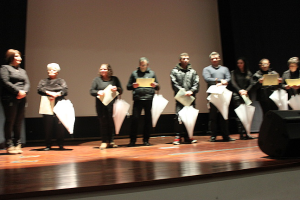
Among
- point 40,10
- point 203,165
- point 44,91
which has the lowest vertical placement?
point 203,165

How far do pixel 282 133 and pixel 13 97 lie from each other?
136 inches

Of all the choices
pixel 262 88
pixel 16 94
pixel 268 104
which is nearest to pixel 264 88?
pixel 262 88

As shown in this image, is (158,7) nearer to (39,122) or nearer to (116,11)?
(116,11)

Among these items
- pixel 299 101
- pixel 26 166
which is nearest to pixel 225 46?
pixel 299 101

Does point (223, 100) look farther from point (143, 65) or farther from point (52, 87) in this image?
point (52, 87)

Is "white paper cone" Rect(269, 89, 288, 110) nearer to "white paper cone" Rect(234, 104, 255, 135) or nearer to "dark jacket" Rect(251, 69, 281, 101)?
"dark jacket" Rect(251, 69, 281, 101)

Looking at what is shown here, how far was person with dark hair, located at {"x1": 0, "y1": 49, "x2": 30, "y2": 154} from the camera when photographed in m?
4.11

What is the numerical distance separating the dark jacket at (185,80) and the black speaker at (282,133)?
217 cm

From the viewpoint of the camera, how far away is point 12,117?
4148 millimetres

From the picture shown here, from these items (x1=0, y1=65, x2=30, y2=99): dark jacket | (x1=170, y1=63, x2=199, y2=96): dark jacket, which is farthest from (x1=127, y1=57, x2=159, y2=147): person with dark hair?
(x1=0, y1=65, x2=30, y2=99): dark jacket

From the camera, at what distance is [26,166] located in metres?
2.95

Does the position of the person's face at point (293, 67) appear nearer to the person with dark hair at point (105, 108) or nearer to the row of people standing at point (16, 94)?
the person with dark hair at point (105, 108)

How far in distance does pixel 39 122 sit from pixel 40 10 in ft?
7.15

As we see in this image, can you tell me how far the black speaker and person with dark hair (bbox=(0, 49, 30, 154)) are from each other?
3.19 m
